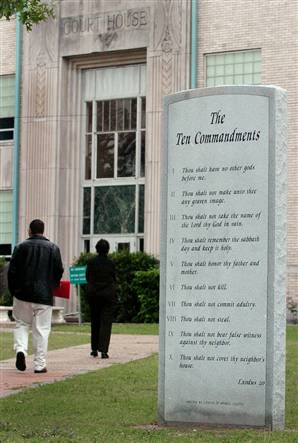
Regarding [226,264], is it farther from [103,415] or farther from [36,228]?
[36,228]

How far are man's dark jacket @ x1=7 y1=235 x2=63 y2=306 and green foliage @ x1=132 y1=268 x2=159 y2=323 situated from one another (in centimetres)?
1489

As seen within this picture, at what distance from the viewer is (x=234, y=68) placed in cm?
2973

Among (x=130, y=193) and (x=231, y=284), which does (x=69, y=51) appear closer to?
(x=130, y=193)

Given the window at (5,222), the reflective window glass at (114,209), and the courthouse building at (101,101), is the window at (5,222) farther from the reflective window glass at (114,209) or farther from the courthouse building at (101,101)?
the reflective window glass at (114,209)

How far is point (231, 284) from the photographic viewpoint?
8203mm

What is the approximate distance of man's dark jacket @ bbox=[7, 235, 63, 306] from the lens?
496 inches

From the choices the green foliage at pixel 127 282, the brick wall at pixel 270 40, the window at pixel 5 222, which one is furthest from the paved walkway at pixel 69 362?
the window at pixel 5 222

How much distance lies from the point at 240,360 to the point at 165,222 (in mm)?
1364

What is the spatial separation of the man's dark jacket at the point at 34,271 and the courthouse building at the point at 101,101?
16869mm

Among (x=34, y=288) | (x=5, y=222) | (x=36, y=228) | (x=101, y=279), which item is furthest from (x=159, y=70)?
(x=34, y=288)

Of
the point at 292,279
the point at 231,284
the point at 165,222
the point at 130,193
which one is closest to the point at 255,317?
the point at 231,284

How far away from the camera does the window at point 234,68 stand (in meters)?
29.4

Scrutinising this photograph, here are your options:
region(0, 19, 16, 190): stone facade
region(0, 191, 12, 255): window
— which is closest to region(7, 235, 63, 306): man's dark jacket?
region(0, 191, 12, 255): window

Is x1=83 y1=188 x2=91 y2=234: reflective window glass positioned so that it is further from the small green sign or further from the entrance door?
the small green sign
